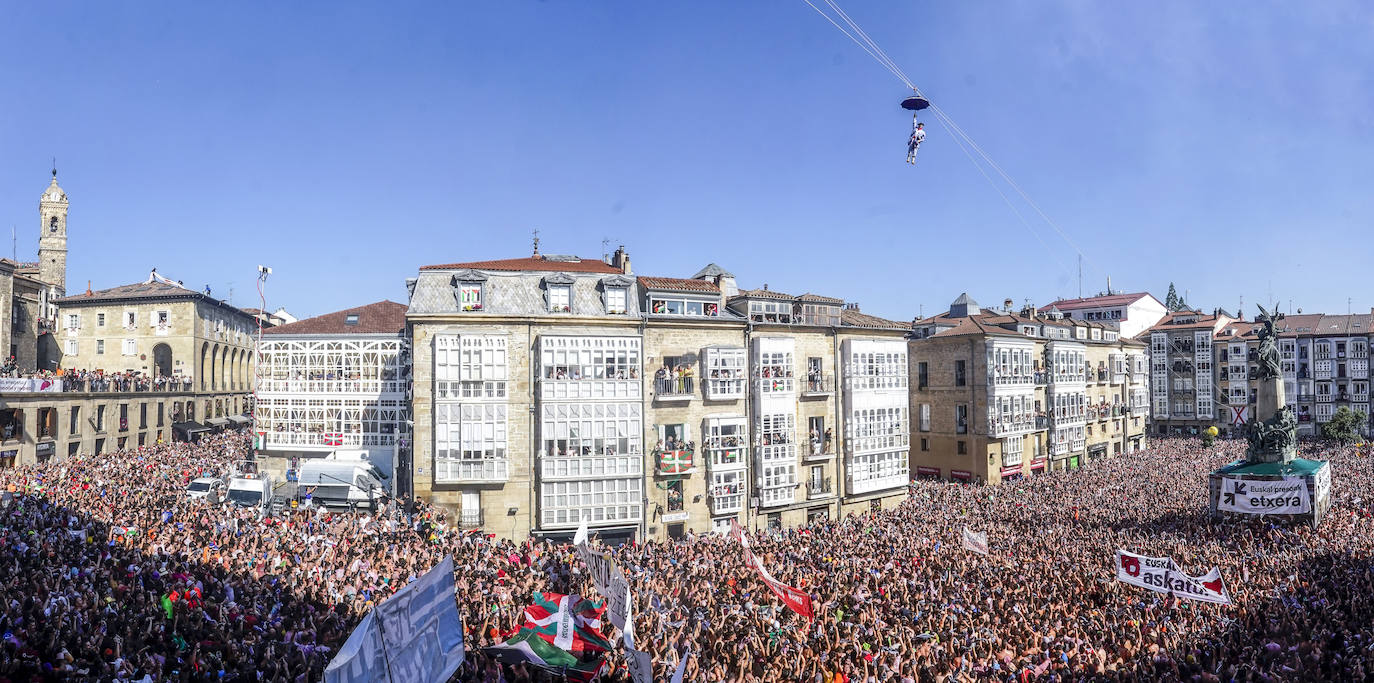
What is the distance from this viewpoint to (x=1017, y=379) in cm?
5194

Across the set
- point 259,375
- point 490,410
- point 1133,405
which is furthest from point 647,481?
point 1133,405

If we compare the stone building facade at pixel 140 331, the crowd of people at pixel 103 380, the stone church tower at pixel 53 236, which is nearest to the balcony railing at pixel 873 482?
the crowd of people at pixel 103 380

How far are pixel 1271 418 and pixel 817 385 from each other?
19416 mm

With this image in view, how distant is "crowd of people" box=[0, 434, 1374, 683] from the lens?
13734 mm

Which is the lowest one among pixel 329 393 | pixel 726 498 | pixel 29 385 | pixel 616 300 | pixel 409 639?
pixel 726 498

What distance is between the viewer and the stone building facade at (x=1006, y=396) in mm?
49812

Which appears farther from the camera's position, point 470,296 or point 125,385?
point 125,385

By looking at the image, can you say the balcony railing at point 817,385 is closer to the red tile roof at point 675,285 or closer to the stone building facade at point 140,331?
the red tile roof at point 675,285

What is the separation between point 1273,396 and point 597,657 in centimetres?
3327

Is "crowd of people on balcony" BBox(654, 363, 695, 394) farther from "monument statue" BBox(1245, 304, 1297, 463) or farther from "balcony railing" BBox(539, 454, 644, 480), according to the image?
"monument statue" BBox(1245, 304, 1297, 463)

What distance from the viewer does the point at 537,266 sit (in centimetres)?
3716

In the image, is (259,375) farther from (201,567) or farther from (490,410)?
(201,567)

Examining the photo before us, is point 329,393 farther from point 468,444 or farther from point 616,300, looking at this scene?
point 616,300

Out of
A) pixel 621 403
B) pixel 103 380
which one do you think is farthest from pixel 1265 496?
pixel 103 380
